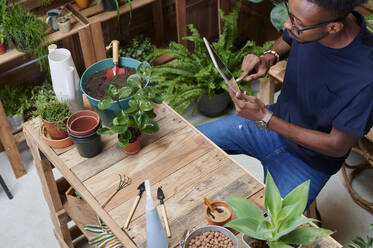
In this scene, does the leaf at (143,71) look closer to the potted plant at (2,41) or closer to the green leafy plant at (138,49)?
the potted plant at (2,41)

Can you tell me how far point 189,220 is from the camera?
1.69 metres

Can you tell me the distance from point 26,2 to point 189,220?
2041mm

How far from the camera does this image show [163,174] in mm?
1861

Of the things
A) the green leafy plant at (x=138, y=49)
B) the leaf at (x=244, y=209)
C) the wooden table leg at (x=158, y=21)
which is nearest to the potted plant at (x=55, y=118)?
the leaf at (x=244, y=209)

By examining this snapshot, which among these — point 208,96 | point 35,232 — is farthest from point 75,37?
point 35,232

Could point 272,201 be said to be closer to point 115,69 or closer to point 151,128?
point 151,128

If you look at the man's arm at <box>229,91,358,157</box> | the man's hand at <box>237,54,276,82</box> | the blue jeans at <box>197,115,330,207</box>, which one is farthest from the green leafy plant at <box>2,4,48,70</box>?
the man's arm at <box>229,91,358,157</box>

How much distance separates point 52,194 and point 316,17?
150cm

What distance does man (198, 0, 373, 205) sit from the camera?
1.75m

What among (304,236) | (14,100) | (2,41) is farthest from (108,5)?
(304,236)

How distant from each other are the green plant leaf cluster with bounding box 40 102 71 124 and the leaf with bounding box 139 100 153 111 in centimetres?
37

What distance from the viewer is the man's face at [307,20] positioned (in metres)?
1.66

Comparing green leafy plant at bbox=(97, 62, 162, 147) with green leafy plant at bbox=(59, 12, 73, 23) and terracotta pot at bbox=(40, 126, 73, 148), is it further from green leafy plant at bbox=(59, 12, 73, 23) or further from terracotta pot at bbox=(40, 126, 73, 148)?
green leafy plant at bbox=(59, 12, 73, 23)

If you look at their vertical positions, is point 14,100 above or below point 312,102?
below
